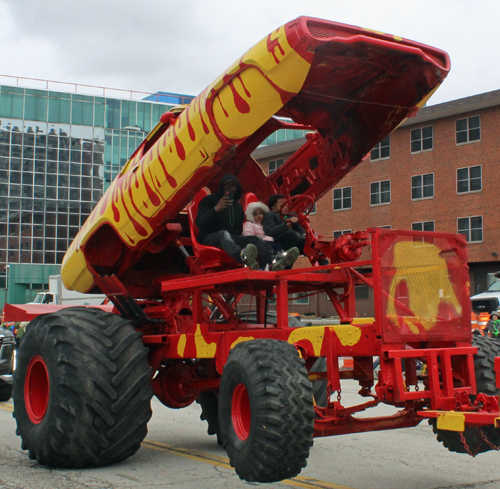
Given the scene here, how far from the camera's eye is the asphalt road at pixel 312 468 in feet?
21.9

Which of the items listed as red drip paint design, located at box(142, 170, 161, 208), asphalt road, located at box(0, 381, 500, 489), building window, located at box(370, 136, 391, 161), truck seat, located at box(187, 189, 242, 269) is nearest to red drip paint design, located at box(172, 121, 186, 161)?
red drip paint design, located at box(142, 170, 161, 208)

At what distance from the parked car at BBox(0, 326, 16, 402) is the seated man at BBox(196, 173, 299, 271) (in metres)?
7.31

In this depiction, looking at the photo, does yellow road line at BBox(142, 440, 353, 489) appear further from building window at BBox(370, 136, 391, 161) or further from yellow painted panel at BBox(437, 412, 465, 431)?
building window at BBox(370, 136, 391, 161)

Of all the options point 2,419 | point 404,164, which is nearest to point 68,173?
point 404,164

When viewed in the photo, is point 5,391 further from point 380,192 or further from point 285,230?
point 380,192

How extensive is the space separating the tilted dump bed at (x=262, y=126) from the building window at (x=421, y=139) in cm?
3371

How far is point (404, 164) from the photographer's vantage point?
4147 centimetres

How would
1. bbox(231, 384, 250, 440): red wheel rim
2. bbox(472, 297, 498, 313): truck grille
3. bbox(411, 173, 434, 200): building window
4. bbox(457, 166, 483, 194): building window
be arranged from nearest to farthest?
bbox(231, 384, 250, 440): red wheel rim → bbox(472, 297, 498, 313): truck grille → bbox(457, 166, 483, 194): building window → bbox(411, 173, 434, 200): building window

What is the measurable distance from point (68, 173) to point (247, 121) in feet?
205

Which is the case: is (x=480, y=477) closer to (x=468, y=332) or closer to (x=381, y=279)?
(x=468, y=332)

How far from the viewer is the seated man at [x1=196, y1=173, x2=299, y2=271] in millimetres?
7082

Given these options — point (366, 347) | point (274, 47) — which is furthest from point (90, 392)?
point (274, 47)

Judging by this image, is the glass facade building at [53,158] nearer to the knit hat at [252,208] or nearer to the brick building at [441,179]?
the brick building at [441,179]

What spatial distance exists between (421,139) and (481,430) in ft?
119
